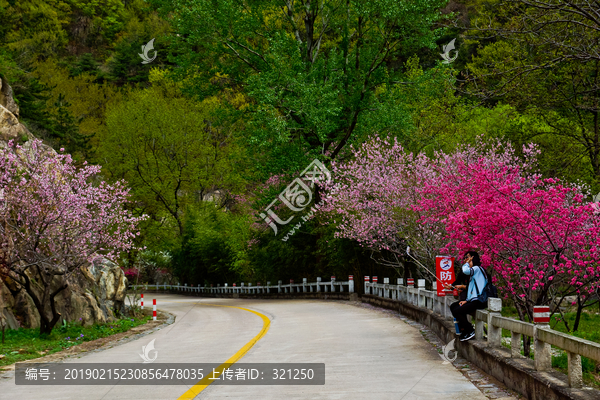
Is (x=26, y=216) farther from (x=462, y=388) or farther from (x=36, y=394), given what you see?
(x=462, y=388)

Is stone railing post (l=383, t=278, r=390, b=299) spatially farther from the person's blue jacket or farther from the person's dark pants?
the person's blue jacket

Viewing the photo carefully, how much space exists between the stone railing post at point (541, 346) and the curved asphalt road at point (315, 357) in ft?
2.95

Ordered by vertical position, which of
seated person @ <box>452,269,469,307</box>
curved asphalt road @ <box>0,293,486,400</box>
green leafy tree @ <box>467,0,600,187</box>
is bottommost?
curved asphalt road @ <box>0,293,486,400</box>

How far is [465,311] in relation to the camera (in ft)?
36.7

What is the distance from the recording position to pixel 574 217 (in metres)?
10.6

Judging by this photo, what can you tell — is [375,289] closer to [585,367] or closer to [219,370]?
[585,367]

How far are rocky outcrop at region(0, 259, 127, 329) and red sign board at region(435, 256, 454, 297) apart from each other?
1189 centimetres

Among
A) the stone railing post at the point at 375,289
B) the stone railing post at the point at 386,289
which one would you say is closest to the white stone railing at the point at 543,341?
the stone railing post at the point at 386,289

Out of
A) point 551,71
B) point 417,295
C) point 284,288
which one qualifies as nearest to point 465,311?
point 417,295

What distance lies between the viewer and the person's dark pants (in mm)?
10953

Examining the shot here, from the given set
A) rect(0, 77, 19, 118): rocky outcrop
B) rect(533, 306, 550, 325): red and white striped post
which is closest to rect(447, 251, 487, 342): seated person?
rect(533, 306, 550, 325): red and white striped post

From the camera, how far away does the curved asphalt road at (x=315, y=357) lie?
8422 millimetres

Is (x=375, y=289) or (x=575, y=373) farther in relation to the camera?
(x=375, y=289)

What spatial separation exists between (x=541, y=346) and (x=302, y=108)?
Answer: 23.3 m
